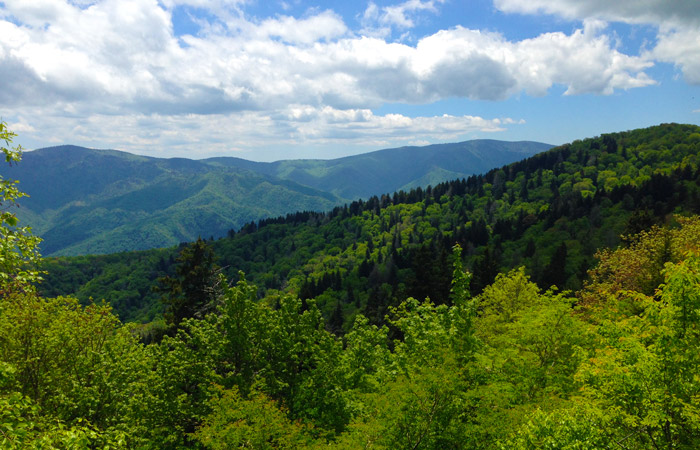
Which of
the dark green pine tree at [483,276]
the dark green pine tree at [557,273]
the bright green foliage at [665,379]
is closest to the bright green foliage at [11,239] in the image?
the bright green foliage at [665,379]

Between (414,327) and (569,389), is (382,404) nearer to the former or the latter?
(414,327)

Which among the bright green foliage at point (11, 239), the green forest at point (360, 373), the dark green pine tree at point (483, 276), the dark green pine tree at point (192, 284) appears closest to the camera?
the bright green foliage at point (11, 239)

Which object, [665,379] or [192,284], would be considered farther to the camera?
[192,284]

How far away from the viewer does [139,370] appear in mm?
25078

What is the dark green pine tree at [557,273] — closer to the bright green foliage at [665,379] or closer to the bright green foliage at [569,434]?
the bright green foliage at [665,379]

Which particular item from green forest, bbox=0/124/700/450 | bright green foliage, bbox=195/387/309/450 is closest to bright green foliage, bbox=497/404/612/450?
green forest, bbox=0/124/700/450

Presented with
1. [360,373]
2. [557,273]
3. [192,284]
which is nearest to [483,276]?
[557,273]

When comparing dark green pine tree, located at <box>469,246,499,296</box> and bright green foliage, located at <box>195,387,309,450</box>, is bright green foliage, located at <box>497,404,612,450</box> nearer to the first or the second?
bright green foliage, located at <box>195,387,309,450</box>

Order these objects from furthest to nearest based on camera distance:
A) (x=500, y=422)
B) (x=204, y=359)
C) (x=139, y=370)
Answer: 1. (x=139, y=370)
2. (x=204, y=359)
3. (x=500, y=422)

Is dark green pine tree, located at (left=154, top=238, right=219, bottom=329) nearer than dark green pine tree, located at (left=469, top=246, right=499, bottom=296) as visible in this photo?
Yes

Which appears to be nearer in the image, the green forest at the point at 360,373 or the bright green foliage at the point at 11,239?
the bright green foliage at the point at 11,239

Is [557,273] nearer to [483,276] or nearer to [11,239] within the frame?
[483,276]

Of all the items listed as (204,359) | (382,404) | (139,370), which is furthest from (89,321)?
(382,404)

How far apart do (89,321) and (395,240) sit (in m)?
177
